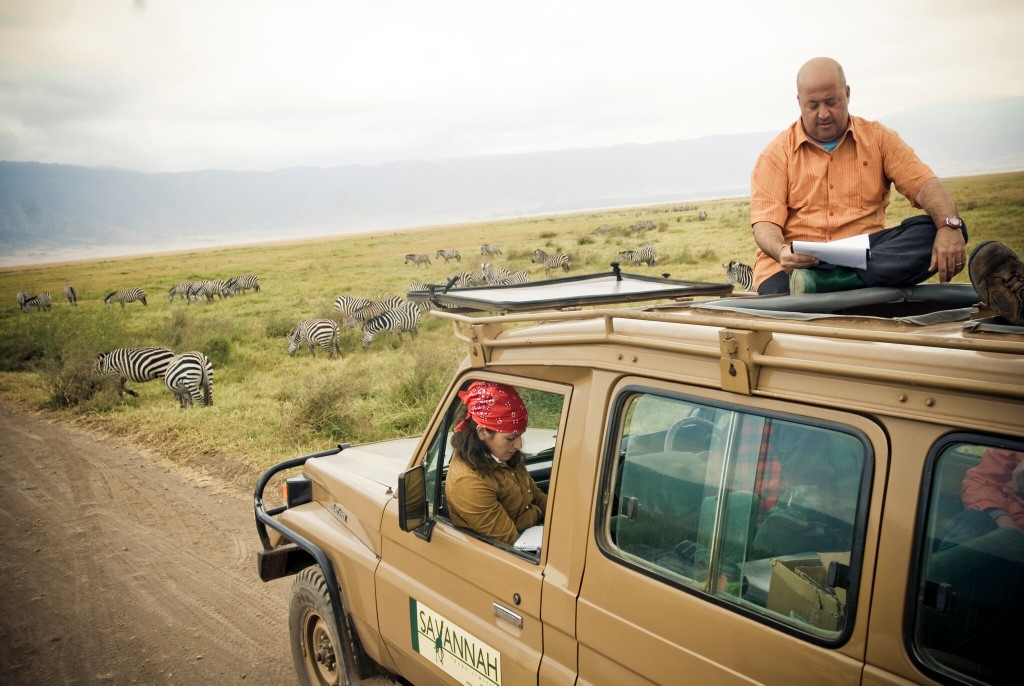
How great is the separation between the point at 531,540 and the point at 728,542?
0.95 meters

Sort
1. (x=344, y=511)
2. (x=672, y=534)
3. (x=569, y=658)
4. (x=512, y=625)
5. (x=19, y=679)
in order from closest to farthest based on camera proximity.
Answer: (x=672, y=534), (x=569, y=658), (x=512, y=625), (x=344, y=511), (x=19, y=679)

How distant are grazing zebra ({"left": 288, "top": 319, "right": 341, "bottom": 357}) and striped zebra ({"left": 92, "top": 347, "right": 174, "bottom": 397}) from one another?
3485 mm

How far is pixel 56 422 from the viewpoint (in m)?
11.3

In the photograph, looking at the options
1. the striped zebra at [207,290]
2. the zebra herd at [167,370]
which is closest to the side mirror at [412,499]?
the zebra herd at [167,370]

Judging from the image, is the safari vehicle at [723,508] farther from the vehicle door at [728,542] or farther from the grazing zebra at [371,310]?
the grazing zebra at [371,310]

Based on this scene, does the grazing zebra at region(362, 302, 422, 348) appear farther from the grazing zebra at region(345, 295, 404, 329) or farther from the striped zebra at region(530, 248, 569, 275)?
the striped zebra at region(530, 248, 569, 275)

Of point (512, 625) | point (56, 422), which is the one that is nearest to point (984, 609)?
Result: point (512, 625)

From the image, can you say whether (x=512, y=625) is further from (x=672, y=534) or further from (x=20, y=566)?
(x=20, y=566)

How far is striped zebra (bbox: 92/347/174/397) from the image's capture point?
524 inches

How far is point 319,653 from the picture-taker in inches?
152

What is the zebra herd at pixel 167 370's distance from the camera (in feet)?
41.0

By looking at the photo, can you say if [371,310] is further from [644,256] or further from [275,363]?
[644,256]

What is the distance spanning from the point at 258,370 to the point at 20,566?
936cm

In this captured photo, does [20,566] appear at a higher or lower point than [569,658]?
lower
